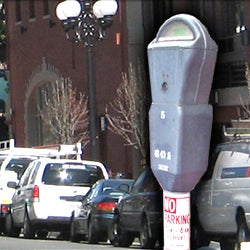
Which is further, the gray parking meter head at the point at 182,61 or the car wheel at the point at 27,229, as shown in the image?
the car wheel at the point at 27,229

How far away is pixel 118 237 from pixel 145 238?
2.39 metres

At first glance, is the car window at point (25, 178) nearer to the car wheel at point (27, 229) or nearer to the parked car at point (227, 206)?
the car wheel at point (27, 229)

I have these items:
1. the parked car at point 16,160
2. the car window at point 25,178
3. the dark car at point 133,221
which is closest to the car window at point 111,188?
the dark car at point 133,221

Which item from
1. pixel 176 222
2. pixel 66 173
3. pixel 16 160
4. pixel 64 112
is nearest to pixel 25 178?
pixel 66 173

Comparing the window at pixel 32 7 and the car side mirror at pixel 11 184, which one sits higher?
the window at pixel 32 7

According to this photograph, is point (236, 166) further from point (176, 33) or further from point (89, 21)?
point (89, 21)

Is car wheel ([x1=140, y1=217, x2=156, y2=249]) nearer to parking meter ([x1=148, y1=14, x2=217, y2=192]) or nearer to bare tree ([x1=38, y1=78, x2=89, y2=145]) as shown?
parking meter ([x1=148, y1=14, x2=217, y2=192])

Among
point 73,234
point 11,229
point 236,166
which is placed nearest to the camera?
point 236,166

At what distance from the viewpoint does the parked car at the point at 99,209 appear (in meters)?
16.7

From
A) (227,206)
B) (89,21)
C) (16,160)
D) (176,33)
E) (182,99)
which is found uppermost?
(176,33)

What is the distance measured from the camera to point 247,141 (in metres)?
8.04

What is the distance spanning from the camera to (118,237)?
15.7 m

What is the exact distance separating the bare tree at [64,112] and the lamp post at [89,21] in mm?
4433

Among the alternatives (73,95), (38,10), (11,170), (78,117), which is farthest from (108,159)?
(38,10)
